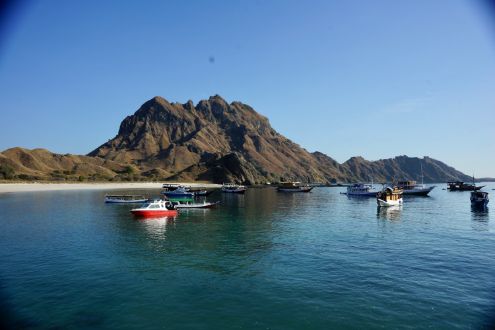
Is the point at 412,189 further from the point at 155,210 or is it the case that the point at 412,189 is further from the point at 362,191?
the point at 155,210

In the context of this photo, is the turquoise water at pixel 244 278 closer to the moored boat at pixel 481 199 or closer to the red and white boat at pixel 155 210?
the red and white boat at pixel 155 210

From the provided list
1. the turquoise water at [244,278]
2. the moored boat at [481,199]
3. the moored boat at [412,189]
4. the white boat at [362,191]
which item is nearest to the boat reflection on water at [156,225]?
the turquoise water at [244,278]

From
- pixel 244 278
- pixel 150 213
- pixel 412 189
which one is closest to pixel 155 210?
pixel 150 213

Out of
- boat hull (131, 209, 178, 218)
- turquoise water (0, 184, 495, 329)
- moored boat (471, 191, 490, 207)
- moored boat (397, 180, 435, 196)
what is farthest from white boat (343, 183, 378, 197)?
boat hull (131, 209, 178, 218)

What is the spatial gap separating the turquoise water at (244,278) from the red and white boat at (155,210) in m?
11.4

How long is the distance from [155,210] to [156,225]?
838cm

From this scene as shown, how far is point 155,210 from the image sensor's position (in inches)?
2413

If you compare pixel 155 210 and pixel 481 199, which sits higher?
pixel 481 199

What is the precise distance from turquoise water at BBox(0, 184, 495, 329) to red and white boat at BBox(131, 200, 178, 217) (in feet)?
37.5

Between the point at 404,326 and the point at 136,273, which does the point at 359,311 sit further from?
the point at 136,273

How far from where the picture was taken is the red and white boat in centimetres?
6045

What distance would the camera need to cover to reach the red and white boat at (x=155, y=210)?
60.5m

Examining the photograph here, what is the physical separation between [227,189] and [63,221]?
10721cm

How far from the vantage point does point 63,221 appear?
183 ft
